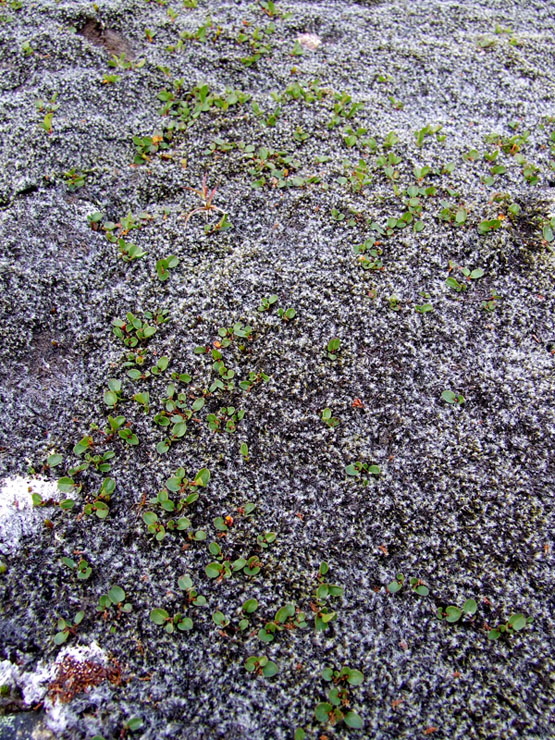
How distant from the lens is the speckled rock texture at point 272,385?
79.9 inches

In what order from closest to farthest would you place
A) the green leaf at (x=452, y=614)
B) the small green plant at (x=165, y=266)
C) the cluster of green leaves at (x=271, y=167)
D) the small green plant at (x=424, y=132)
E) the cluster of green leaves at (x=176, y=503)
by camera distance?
the green leaf at (x=452, y=614), the cluster of green leaves at (x=176, y=503), the small green plant at (x=165, y=266), the cluster of green leaves at (x=271, y=167), the small green plant at (x=424, y=132)

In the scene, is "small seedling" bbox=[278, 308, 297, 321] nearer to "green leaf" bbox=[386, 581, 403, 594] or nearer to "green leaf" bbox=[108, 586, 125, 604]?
"green leaf" bbox=[386, 581, 403, 594]

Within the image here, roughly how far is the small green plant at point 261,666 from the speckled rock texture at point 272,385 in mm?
34

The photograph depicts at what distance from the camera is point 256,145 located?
3.42 m

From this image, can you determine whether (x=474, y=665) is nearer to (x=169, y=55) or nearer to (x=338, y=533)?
(x=338, y=533)

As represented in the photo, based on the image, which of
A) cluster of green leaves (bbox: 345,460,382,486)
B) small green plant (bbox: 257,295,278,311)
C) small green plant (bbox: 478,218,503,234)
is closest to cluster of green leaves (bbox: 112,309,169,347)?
small green plant (bbox: 257,295,278,311)

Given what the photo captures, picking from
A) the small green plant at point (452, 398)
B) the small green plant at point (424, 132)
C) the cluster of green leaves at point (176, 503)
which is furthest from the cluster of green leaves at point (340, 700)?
the small green plant at point (424, 132)

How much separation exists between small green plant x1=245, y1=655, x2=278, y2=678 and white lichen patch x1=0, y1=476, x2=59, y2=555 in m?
1.10

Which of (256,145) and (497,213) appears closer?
(497,213)

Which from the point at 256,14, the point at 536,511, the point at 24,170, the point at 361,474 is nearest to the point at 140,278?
the point at 24,170

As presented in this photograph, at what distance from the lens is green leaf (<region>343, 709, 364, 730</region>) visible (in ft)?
6.26

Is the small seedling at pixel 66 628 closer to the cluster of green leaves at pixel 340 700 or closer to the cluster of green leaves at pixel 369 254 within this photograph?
the cluster of green leaves at pixel 340 700

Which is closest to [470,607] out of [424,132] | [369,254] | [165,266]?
[369,254]

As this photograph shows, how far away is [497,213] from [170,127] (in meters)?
2.20
